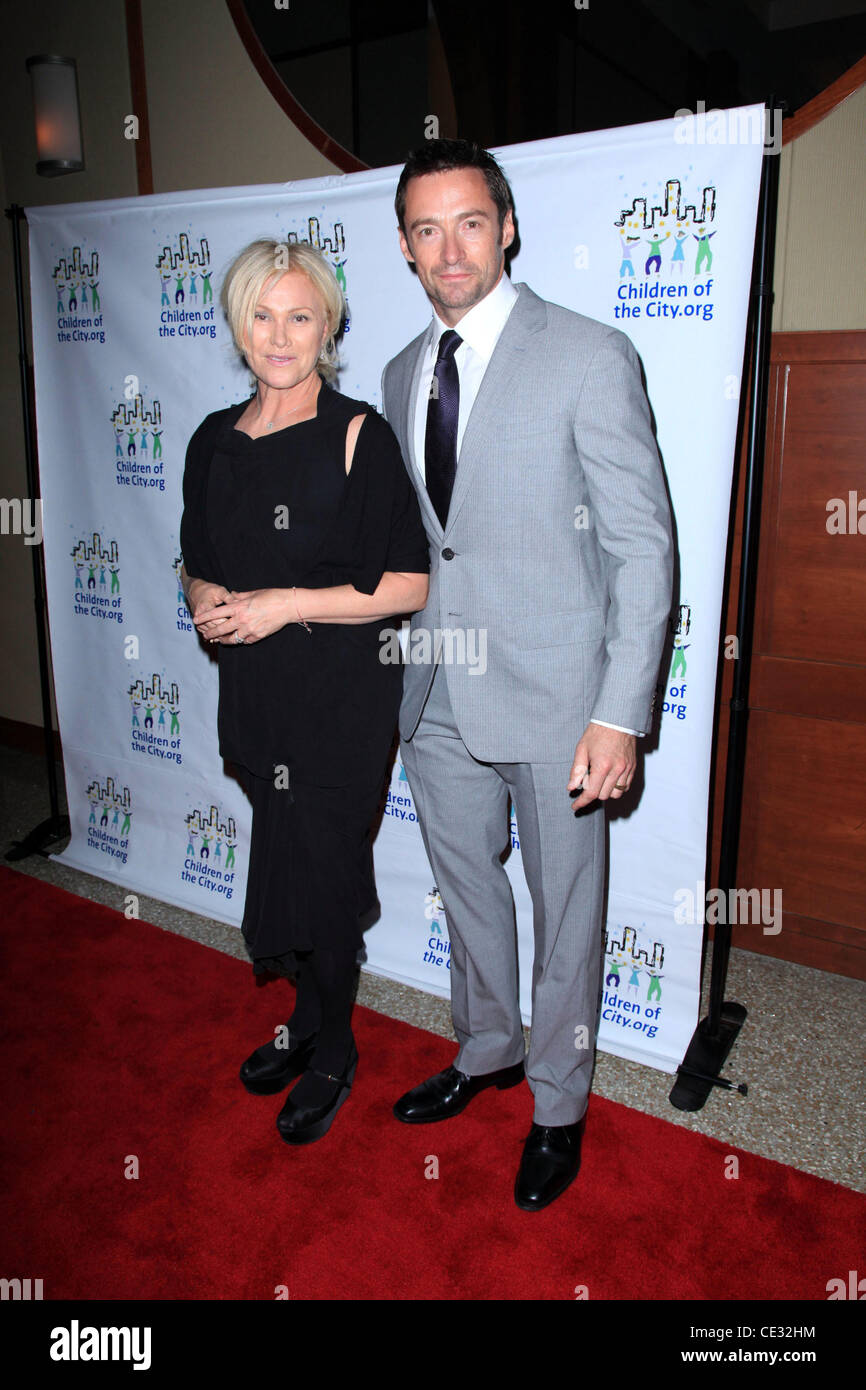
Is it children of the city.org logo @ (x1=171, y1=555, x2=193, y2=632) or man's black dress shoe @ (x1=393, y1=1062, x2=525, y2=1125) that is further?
children of the city.org logo @ (x1=171, y1=555, x2=193, y2=632)

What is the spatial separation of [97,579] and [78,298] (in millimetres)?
850

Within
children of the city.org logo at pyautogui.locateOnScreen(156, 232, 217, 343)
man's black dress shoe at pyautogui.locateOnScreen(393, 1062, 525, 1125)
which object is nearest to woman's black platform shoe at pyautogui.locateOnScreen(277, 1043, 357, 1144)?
man's black dress shoe at pyautogui.locateOnScreen(393, 1062, 525, 1125)

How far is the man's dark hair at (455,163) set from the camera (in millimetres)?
1582

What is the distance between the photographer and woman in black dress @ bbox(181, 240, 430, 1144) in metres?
1.68

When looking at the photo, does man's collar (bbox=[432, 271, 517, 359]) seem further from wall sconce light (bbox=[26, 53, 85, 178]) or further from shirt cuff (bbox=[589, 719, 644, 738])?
wall sconce light (bbox=[26, 53, 85, 178])

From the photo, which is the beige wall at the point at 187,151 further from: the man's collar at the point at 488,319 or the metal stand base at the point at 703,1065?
the metal stand base at the point at 703,1065

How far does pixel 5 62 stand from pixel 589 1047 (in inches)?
158

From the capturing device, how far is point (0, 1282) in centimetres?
166

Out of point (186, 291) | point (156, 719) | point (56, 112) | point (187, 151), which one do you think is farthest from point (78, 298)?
point (156, 719)

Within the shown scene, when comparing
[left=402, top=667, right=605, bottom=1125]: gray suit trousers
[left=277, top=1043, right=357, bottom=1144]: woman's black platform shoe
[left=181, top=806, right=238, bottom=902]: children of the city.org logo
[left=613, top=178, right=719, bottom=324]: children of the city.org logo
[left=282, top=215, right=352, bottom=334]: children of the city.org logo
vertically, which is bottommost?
[left=277, top=1043, right=357, bottom=1144]: woman's black platform shoe

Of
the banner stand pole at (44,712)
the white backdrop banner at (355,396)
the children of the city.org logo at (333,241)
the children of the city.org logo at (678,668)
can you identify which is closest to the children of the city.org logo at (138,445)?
the white backdrop banner at (355,396)

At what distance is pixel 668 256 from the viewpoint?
1896mm

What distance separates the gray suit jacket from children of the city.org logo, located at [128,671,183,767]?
1.42 m

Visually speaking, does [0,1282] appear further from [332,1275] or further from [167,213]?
[167,213]
